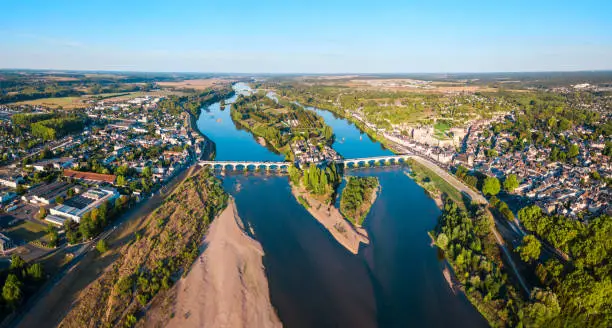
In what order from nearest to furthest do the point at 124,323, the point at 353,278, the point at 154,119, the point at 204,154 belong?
the point at 124,323 → the point at 353,278 → the point at 204,154 → the point at 154,119

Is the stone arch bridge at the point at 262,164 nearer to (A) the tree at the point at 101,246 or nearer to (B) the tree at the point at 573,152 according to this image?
(A) the tree at the point at 101,246

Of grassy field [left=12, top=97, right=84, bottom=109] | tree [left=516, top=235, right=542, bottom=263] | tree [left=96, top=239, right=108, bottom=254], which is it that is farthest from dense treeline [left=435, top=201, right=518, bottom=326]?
grassy field [left=12, top=97, right=84, bottom=109]

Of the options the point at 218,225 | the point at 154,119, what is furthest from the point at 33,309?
the point at 154,119

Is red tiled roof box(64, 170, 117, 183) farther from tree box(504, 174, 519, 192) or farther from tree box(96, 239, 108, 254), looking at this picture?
tree box(504, 174, 519, 192)

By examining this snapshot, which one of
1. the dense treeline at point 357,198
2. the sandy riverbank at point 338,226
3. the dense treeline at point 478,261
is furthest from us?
the dense treeline at point 357,198

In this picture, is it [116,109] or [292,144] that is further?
[116,109]

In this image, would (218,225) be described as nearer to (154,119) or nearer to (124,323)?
(124,323)

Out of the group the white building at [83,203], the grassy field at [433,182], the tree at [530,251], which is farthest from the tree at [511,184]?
the white building at [83,203]
